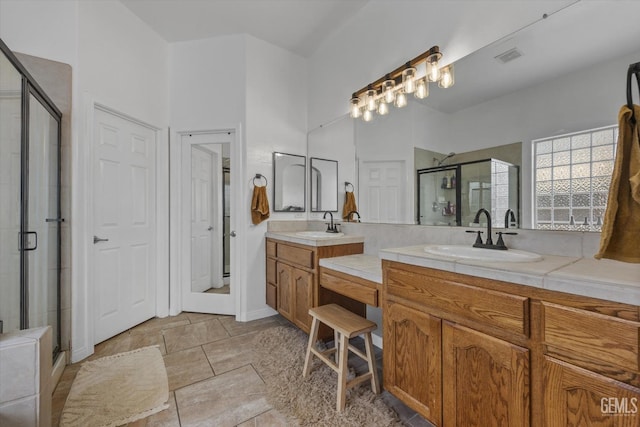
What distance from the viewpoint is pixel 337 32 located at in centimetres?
274

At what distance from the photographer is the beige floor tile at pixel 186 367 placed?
178cm

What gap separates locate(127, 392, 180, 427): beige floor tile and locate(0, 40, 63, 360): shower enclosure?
0.90 m

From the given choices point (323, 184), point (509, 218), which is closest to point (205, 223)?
point (323, 184)

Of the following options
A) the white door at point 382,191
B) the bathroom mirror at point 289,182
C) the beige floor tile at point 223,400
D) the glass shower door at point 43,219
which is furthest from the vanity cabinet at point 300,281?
the glass shower door at point 43,219

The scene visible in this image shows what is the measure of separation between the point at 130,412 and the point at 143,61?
2.98 meters

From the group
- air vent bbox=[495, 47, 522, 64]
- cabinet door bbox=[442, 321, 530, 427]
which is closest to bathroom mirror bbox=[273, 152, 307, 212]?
air vent bbox=[495, 47, 522, 64]

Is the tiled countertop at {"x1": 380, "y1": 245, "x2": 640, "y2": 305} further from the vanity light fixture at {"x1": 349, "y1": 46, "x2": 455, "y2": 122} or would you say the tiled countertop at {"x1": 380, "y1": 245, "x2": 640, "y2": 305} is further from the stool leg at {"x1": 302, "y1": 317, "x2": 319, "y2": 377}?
the vanity light fixture at {"x1": 349, "y1": 46, "x2": 455, "y2": 122}

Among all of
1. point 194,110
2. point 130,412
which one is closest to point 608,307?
point 130,412

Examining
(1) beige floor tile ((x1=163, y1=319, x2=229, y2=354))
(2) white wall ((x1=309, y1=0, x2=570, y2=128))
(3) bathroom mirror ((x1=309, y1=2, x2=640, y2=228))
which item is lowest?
(1) beige floor tile ((x1=163, y1=319, x2=229, y2=354))

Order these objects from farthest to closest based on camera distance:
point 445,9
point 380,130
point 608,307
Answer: point 380,130 → point 445,9 → point 608,307

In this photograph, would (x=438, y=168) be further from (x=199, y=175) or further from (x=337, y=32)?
(x=199, y=175)

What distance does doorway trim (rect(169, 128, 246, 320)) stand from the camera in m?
2.81

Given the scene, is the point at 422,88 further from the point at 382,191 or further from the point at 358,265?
the point at 358,265

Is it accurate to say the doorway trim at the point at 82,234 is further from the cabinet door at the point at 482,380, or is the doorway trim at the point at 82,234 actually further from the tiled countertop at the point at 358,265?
the cabinet door at the point at 482,380
